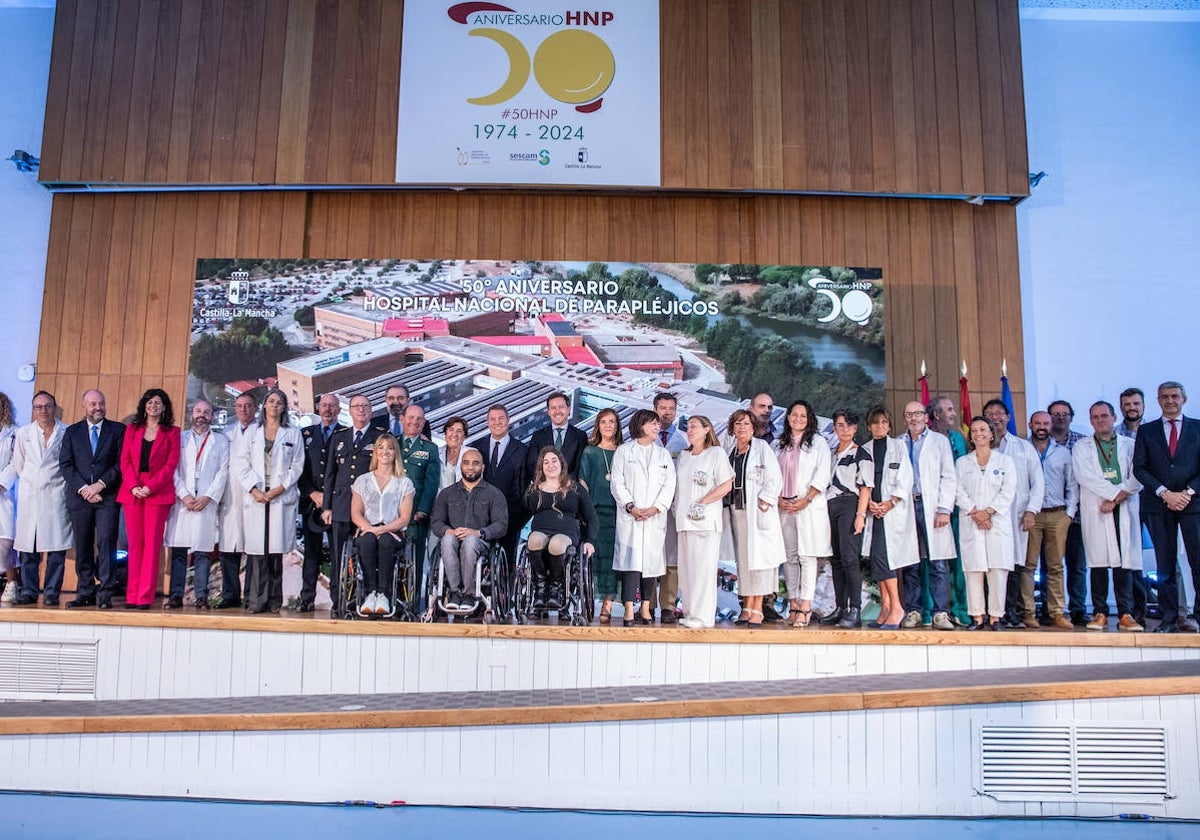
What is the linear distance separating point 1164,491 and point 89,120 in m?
7.96

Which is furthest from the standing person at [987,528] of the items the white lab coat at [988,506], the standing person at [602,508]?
the standing person at [602,508]

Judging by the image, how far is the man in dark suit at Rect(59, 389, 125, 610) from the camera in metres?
5.86

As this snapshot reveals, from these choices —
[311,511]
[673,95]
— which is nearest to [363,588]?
[311,511]

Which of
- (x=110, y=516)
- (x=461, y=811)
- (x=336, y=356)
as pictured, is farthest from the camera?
(x=336, y=356)

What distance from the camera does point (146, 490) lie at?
19.4 feet

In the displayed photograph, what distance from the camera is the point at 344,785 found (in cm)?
425

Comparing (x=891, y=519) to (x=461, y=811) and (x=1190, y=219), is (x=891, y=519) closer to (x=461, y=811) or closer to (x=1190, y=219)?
(x=461, y=811)

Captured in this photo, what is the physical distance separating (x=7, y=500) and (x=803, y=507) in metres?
4.99

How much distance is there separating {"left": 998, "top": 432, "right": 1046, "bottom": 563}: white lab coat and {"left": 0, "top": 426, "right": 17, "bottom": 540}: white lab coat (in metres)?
6.23

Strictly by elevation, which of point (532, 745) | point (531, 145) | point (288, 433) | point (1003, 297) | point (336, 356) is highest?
point (531, 145)

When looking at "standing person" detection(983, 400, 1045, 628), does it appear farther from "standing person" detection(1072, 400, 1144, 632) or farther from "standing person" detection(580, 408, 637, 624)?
"standing person" detection(580, 408, 637, 624)

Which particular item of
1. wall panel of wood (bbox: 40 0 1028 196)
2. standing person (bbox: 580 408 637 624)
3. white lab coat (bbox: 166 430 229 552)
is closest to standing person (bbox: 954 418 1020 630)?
standing person (bbox: 580 408 637 624)

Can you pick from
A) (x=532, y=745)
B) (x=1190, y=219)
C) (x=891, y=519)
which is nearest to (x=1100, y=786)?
(x=891, y=519)

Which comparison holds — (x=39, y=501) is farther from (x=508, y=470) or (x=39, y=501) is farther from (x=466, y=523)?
(x=508, y=470)
